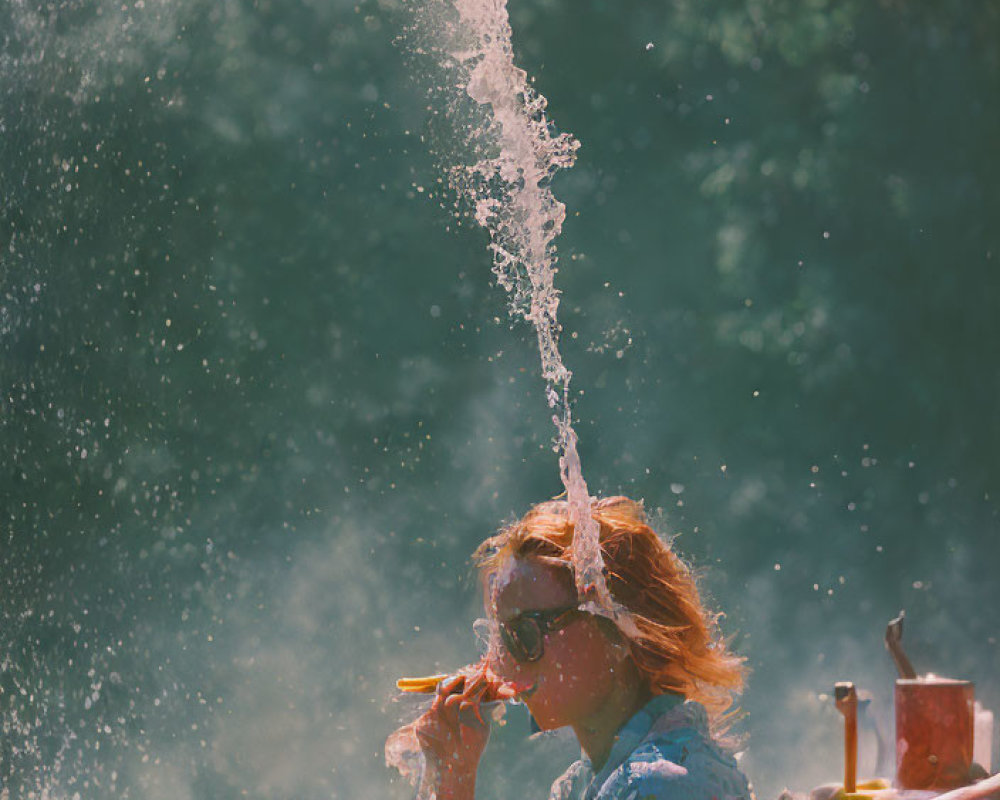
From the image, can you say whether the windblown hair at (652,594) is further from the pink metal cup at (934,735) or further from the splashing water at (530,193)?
the pink metal cup at (934,735)

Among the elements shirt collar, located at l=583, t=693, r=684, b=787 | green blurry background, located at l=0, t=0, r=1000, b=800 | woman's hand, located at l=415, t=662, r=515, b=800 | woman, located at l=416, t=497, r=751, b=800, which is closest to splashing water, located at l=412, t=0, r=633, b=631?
woman, located at l=416, t=497, r=751, b=800

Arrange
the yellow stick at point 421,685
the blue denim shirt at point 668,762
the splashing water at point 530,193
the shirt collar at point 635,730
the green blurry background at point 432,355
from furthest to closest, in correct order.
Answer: the green blurry background at point 432,355 < the yellow stick at point 421,685 < the splashing water at point 530,193 < the shirt collar at point 635,730 < the blue denim shirt at point 668,762

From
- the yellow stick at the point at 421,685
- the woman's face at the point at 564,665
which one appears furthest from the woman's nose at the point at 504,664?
the yellow stick at the point at 421,685

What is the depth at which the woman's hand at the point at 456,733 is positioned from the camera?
2044 mm

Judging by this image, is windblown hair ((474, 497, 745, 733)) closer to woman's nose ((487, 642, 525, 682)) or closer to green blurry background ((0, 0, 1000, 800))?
woman's nose ((487, 642, 525, 682))

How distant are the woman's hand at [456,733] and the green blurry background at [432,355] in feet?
16.1

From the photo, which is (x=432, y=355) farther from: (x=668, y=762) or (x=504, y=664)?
(x=668, y=762)

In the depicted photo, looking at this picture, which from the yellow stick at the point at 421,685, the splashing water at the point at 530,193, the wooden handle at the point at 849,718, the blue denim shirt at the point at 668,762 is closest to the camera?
the blue denim shirt at the point at 668,762

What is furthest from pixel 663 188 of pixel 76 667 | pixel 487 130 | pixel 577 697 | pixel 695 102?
pixel 577 697

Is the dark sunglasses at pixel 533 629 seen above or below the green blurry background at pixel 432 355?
below

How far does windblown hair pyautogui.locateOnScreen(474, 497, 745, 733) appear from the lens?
2006 millimetres

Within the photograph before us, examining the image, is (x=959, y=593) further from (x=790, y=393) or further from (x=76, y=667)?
(x=76, y=667)

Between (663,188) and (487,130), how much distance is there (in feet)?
4.50

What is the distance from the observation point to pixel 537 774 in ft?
24.5
